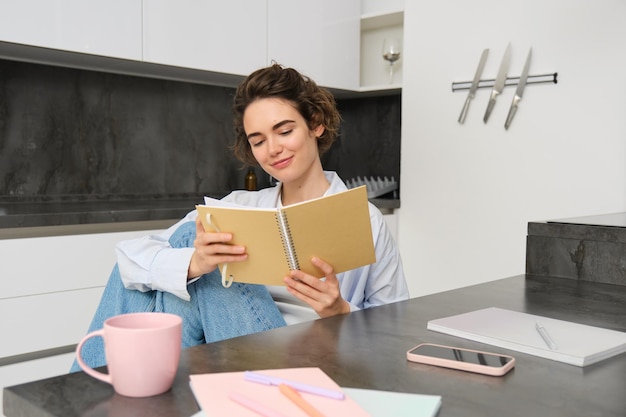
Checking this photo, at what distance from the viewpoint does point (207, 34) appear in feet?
8.40

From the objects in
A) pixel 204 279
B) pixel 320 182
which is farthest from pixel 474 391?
pixel 320 182

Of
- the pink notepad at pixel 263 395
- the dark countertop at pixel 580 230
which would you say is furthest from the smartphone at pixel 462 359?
the dark countertop at pixel 580 230

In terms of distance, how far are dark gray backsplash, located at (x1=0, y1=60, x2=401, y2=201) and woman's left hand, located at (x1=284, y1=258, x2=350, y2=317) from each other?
170 cm

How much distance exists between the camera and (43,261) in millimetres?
1975

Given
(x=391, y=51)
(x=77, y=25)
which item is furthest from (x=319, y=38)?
(x=77, y=25)

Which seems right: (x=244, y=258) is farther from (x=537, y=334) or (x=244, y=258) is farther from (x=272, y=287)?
(x=537, y=334)

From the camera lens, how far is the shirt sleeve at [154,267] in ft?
3.90

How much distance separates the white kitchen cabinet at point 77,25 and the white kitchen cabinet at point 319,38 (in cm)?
65

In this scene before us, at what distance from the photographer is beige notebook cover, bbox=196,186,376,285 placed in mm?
1071

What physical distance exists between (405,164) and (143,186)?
1177 millimetres

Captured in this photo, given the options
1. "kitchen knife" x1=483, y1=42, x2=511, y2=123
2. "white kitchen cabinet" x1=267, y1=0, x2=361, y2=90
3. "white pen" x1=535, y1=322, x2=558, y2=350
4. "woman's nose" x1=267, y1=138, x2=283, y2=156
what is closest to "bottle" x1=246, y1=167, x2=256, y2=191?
"white kitchen cabinet" x1=267, y1=0, x2=361, y2=90

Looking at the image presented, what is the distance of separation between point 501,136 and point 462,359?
2051 millimetres

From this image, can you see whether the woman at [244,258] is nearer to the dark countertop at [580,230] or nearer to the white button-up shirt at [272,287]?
the white button-up shirt at [272,287]

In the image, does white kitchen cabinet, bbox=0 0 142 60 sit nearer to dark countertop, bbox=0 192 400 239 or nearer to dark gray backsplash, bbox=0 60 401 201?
dark gray backsplash, bbox=0 60 401 201
